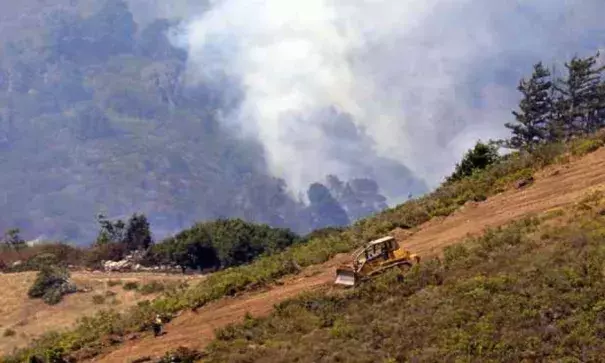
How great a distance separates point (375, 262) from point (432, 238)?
644 centimetres

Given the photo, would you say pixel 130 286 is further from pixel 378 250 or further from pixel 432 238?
pixel 378 250

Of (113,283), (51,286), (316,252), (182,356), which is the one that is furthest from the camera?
(113,283)

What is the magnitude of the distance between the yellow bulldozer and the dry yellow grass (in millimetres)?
28729

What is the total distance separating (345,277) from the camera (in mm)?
33688

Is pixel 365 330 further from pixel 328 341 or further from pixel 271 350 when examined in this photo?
pixel 271 350

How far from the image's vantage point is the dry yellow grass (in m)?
59.1

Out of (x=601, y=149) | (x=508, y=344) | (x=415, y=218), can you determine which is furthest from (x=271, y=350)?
(x=601, y=149)

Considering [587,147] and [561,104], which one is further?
[561,104]

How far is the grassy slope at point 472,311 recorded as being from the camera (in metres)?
23.6

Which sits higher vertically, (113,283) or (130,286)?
(113,283)

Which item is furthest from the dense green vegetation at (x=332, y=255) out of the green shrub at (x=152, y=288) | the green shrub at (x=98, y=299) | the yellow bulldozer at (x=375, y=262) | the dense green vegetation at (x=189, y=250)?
the dense green vegetation at (x=189, y=250)

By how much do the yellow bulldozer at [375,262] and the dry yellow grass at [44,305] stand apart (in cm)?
2873

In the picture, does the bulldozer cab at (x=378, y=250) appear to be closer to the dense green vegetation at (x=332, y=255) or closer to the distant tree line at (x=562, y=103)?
the dense green vegetation at (x=332, y=255)

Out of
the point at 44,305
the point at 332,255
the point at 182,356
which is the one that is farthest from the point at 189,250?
the point at 182,356
